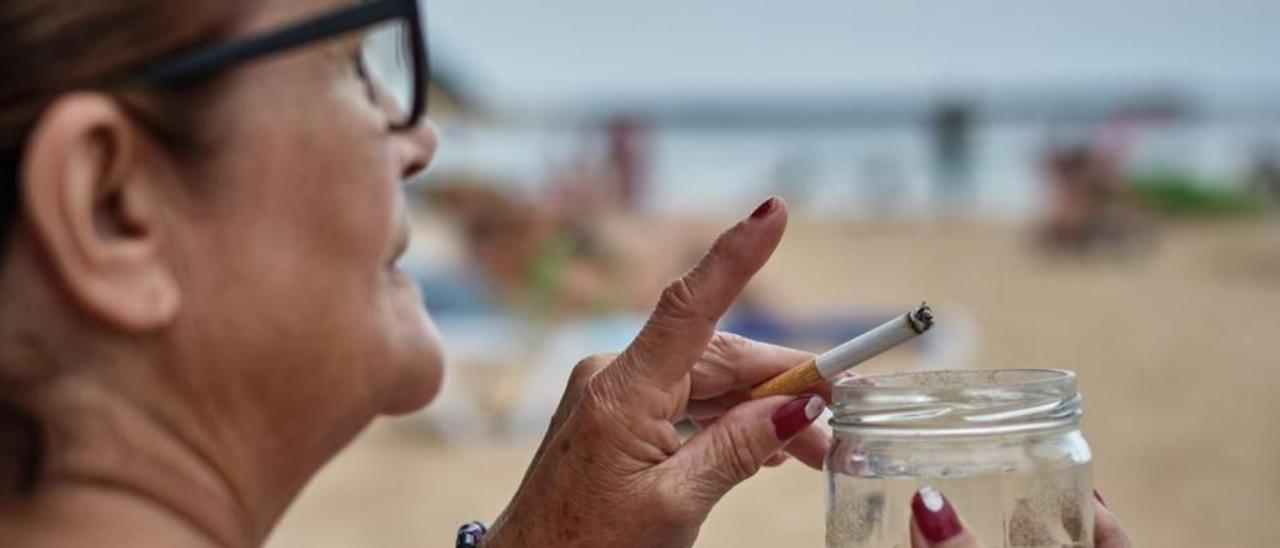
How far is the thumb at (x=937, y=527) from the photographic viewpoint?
3.41 feet

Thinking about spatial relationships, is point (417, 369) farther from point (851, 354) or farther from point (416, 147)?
point (851, 354)

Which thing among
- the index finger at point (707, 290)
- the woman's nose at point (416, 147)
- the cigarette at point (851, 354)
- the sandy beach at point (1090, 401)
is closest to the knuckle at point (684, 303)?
the index finger at point (707, 290)

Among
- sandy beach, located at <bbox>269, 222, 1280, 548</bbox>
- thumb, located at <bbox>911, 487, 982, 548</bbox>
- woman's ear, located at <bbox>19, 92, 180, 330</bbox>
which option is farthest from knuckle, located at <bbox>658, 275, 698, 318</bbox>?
sandy beach, located at <bbox>269, 222, 1280, 548</bbox>

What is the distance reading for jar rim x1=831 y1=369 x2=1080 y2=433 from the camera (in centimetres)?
107

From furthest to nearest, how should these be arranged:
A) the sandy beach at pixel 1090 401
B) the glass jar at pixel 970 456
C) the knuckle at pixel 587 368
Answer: the sandy beach at pixel 1090 401 < the knuckle at pixel 587 368 < the glass jar at pixel 970 456

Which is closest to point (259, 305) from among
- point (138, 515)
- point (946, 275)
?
point (138, 515)

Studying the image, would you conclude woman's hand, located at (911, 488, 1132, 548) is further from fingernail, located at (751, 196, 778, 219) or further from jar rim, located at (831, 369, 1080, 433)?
fingernail, located at (751, 196, 778, 219)

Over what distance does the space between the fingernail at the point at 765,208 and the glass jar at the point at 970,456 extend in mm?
132

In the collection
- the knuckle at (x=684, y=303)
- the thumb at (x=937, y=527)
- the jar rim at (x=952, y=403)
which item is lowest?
the thumb at (x=937, y=527)

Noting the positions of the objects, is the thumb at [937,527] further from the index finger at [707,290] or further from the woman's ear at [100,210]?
the woman's ear at [100,210]

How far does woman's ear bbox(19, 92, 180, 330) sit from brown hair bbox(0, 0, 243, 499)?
0.05ft

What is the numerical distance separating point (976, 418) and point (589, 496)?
0.94 feet

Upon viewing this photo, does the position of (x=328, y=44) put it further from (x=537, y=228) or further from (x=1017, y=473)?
(x=537, y=228)

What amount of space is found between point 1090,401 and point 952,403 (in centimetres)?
823
